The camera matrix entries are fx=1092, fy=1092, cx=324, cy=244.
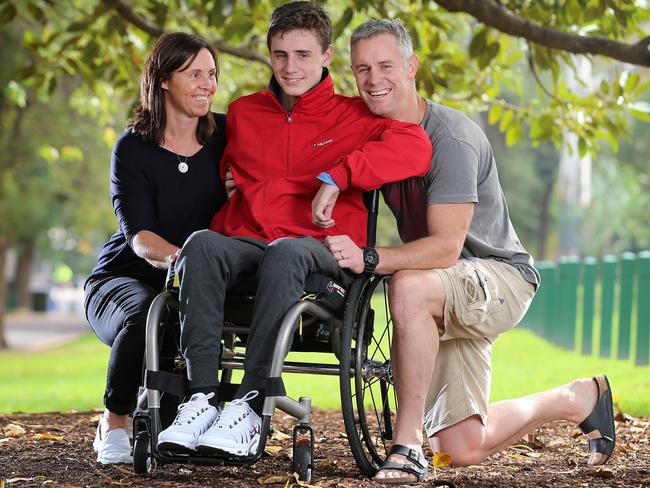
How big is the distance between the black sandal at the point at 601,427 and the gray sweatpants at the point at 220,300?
65.2 inches

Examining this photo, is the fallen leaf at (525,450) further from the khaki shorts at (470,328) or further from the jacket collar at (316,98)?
the jacket collar at (316,98)

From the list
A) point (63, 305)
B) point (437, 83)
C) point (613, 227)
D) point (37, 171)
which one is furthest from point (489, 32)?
point (63, 305)

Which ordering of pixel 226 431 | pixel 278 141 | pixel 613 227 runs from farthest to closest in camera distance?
pixel 613 227 < pixel 278 141 < pixel 226 431

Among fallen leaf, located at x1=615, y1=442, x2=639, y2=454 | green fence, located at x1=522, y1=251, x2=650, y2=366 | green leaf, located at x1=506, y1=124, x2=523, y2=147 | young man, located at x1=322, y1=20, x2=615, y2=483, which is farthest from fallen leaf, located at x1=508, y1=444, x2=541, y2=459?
green fence, located at x1=522, y1=251, x2=650, y2=366

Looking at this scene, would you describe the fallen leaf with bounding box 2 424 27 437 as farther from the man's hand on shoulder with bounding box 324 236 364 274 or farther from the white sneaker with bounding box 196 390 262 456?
the man's hand on shoulder with bounding box 324 236 364 274

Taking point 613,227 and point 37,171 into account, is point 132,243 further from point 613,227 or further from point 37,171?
point 613,227

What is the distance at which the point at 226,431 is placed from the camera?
3496mm

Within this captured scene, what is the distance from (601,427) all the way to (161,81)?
7.77 ft

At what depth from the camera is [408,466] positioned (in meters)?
3.88

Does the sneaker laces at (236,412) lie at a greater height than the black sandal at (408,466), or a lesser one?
greater

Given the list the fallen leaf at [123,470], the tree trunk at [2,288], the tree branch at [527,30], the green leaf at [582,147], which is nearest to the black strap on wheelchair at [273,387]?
the fallen leaf at [123,470]

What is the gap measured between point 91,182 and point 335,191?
22176 mm

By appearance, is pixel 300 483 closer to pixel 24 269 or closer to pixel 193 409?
pixel 193 409

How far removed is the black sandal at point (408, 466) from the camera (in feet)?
12.7
